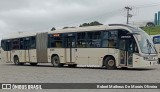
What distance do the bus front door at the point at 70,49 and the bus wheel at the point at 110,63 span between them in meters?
3.54

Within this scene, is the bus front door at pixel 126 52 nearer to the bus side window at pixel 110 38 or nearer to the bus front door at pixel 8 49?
the bus side window at pixel 110 38

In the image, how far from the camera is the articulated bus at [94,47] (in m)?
23.8

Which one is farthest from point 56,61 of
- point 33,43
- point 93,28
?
point 93,28

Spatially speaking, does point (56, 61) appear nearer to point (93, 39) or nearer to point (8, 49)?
point (93, 39)

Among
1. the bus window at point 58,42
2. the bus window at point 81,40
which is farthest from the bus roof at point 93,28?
the bus window at point 58,42

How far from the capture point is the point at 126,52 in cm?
2391

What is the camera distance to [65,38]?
28609 mm

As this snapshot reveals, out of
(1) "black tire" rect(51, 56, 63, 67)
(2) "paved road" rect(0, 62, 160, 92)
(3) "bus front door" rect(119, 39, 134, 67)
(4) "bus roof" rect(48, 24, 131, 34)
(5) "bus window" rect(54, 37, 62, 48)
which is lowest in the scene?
(2) "paved road" rect(0, 62, 160, 92)

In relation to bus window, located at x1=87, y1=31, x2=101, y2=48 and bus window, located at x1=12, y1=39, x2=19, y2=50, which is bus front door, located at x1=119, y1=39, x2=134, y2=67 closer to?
bus window, located at x1=87, y1=31, x2=101, y2=48

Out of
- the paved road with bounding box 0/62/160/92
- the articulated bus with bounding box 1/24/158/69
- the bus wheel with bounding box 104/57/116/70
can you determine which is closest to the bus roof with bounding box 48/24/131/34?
the articulated bus with bounding box 1/24/158/69

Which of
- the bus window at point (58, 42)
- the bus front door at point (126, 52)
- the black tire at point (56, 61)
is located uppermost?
the bus window at point (58, 42)

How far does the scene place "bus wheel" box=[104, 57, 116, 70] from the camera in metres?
24.6

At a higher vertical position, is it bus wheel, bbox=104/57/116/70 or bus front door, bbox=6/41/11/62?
bus front door, bbox=6/41/11/62

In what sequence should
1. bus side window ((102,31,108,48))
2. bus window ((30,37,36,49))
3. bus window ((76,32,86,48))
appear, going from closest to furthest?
bus side window ((102,31,108,48)) → bus window ((76,32,86,48)) → bus window ((30,37,36,49))
